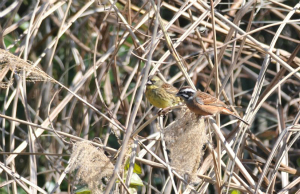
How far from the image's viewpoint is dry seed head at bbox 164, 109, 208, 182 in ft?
7.57

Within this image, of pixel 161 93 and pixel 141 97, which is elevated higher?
pixel 141 97

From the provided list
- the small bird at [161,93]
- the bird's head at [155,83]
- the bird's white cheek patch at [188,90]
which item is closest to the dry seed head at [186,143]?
the bird's white cheek patch at [188,90]

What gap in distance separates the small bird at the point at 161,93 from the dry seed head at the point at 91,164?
148cm

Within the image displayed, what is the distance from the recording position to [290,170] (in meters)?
3.01

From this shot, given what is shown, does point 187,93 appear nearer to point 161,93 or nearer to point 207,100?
point 207,100

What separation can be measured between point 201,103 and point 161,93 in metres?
0.96

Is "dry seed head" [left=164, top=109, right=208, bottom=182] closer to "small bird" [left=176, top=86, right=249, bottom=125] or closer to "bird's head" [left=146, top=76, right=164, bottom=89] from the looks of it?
"small bird" [left=176, top=86, right=249, bottom=125]

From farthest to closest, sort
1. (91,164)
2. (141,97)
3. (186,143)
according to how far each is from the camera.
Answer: (186,143), (91,164), (141,97)

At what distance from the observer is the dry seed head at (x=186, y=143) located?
231 centimetres

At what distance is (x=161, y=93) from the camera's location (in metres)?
3.69

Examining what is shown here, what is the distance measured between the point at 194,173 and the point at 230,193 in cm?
54

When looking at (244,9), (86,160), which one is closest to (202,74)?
(244,9)

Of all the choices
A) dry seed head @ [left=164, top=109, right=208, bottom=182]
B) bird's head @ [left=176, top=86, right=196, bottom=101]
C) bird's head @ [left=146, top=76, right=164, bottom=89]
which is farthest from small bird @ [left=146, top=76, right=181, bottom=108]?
dry seed head @ [left=164, top=109, right=208, bottom=182]

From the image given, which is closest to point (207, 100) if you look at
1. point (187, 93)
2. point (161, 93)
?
point (187, 93)
